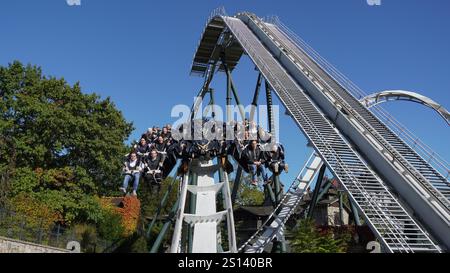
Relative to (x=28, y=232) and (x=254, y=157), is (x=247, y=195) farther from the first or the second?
(x=254, y=157)

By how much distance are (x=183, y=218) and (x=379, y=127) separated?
247 inches

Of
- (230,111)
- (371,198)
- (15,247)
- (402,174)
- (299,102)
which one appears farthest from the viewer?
(230,111)

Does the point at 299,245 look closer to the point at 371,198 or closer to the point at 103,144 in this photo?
the point at 371,198

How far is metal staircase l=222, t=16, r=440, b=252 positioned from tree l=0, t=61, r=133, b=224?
51.8 ft

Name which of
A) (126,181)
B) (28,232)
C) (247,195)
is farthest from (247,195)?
(126,181)

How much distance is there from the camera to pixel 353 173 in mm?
9555

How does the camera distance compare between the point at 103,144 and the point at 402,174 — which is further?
the point at 103,144

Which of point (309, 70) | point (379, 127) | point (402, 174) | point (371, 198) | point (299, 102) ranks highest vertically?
point (309, 70)

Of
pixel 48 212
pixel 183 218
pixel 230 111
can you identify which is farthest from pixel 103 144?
pixel 183 218

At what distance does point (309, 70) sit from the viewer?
49.7ft

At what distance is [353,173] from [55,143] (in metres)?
21.1

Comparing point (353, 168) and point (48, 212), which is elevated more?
point (48, 212)

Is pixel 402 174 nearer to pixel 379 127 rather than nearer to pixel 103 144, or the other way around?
pixel 379 127

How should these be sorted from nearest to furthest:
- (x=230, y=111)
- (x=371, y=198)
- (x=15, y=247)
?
(x=371, y=198) → (x=15, y=247) → (x=230, y=111)
